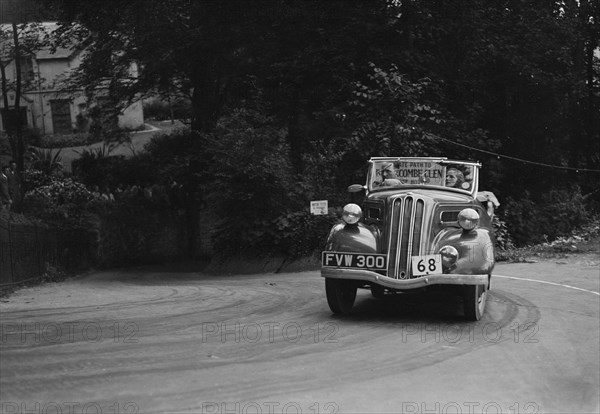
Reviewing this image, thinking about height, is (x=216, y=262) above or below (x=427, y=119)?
below

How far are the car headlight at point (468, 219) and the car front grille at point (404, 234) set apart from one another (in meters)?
0.49

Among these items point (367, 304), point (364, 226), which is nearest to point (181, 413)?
point (364, 226)

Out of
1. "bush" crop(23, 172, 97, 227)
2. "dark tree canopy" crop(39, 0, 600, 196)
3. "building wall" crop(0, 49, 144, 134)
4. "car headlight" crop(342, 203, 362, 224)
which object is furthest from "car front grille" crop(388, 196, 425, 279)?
"building wall" crop(0, 49, 144, 134)

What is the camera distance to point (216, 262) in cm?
2030

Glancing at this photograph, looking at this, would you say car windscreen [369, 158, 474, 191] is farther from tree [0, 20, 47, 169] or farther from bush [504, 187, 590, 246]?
tree [0, 20, 47, 169]

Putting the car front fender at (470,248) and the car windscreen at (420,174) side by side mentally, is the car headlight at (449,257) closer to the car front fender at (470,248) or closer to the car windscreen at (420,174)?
the car front fender at (470,248)

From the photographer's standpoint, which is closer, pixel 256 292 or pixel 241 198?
pixel 256 292

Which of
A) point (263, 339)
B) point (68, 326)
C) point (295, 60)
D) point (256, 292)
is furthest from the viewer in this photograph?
point (295, 60)

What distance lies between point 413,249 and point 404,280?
398mm

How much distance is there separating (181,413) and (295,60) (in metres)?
17.6

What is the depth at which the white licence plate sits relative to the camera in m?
8.59

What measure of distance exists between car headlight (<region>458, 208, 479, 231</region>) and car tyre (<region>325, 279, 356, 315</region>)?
160 cm

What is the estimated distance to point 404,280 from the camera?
873 centimetres

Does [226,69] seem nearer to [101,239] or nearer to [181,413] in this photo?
[101,239]
